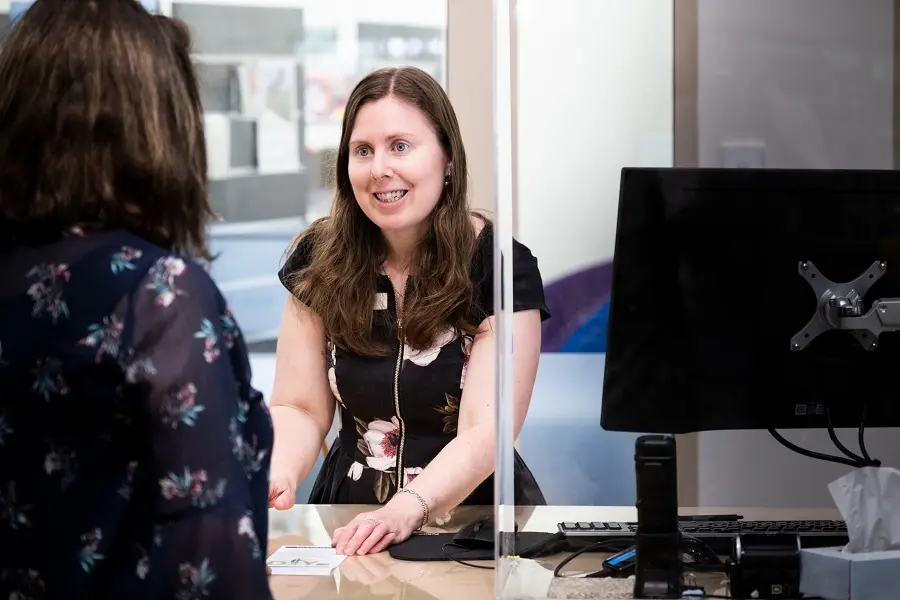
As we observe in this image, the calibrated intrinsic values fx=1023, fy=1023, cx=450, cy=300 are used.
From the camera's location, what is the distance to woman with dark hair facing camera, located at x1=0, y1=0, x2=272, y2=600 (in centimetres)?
92

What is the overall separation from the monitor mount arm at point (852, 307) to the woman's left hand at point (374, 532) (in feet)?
2.25

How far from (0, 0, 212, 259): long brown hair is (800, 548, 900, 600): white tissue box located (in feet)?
2.81

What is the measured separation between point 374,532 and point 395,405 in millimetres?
469

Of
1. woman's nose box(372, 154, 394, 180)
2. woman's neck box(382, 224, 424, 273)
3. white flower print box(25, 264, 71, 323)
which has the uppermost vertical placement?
woman's nose box(372, 154, 394, 180)

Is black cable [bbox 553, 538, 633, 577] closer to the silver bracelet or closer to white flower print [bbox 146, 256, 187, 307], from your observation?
the silver bracelet

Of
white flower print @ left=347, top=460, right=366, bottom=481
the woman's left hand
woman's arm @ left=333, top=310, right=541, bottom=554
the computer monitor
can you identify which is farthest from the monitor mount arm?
white flower print @ left=347, top=460, right=366, bottom=481

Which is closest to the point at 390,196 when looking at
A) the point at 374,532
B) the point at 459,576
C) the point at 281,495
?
the point at 281,495

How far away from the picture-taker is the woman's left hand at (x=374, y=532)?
1608 millimetres

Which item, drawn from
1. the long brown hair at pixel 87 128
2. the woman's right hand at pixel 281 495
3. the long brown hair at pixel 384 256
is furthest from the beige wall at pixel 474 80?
the long brown hair at pixel 87 128

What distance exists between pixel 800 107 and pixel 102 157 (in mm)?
2238

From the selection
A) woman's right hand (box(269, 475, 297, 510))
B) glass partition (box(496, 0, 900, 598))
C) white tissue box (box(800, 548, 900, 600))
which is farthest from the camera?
woman's right hand (box(269, 475, 297, 510))

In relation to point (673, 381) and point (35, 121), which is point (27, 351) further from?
point (673, 381)

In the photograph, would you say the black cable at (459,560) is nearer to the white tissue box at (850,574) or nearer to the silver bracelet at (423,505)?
the silver bracelet at (423,505)

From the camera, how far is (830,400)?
1381mm
